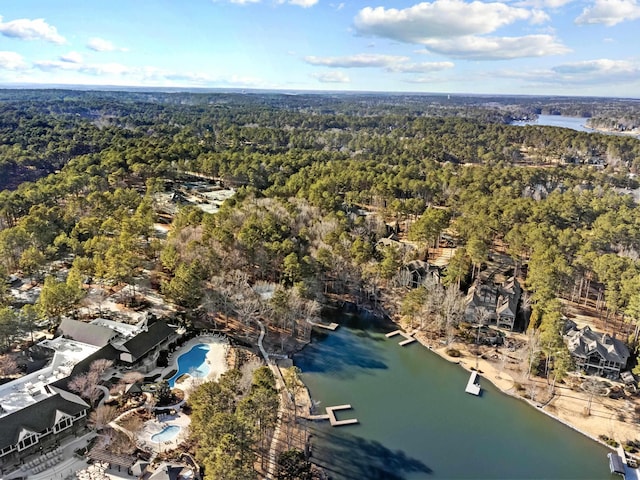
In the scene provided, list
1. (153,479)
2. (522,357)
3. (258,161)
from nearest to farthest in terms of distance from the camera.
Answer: (153,479) < (522,357) < (258,161)

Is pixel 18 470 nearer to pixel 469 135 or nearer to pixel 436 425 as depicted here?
pixel 436 425

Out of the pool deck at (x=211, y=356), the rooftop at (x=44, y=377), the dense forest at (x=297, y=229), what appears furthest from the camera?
the dense forest at (x=297, y=229)

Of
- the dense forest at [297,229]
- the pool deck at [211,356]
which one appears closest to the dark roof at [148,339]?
the pool deck at [211,356]

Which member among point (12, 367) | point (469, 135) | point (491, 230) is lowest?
point (12, 367)

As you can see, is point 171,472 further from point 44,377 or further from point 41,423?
point 44,377

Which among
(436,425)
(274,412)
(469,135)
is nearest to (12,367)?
(274,412)

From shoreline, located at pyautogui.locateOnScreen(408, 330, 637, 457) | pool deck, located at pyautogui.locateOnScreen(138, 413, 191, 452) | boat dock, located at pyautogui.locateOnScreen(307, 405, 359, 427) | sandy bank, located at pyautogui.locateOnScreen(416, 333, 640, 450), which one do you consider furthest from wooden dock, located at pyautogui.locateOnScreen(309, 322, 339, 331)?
pool deck, located at pyautogui.locateOnScreen(138, 413, 191, 452)

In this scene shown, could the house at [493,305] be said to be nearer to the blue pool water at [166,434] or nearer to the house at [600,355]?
the house at [600,355]
